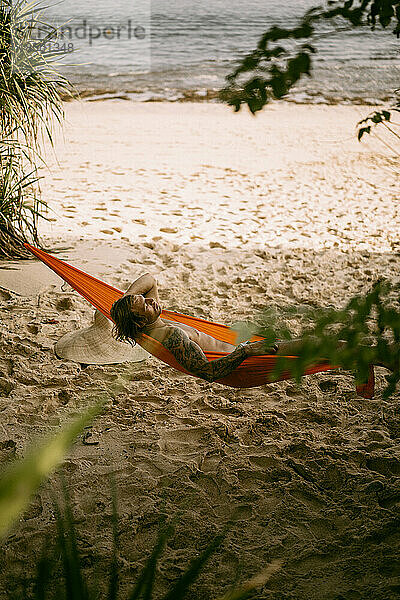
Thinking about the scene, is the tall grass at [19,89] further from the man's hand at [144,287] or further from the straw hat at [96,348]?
the man's hand at [144,287]

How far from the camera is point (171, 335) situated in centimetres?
197

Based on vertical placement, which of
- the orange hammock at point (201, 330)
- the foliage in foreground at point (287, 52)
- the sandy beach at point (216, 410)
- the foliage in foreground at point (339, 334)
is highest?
the foliage in foreground at point (287, 52)

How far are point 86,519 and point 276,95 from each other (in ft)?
3.96

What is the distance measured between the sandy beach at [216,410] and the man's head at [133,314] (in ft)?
0.94

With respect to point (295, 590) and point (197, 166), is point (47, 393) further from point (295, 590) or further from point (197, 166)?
point (197, 166)

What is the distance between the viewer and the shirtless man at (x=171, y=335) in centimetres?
184

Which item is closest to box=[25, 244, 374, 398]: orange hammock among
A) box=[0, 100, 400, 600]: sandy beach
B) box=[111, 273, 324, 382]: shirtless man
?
box=[111, 273, 324, 382]: shirtless man

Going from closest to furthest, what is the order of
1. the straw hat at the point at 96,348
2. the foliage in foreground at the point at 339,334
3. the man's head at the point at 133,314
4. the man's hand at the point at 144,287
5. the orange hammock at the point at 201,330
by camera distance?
the foliage in foreground at the point at 339,334 < the orange hammock at the point at 201,330 < the man's head at the point at 133,314 < the man's hand at the point at 144,287 < the straw hat at the point at 96,348

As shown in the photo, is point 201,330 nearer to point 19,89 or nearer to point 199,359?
point 199,359

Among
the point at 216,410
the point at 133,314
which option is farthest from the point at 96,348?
the point at 216,410

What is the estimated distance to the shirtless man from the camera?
1.84 metres

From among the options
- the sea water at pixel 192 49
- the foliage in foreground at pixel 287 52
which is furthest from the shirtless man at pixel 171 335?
the sea water at pixel 192 49

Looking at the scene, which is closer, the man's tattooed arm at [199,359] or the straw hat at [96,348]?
the man's tattooed arm at [199,359]

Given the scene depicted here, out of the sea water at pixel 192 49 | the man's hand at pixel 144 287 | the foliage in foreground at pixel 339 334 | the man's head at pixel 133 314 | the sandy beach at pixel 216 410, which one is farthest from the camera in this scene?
the sea water at pixel 192 49
